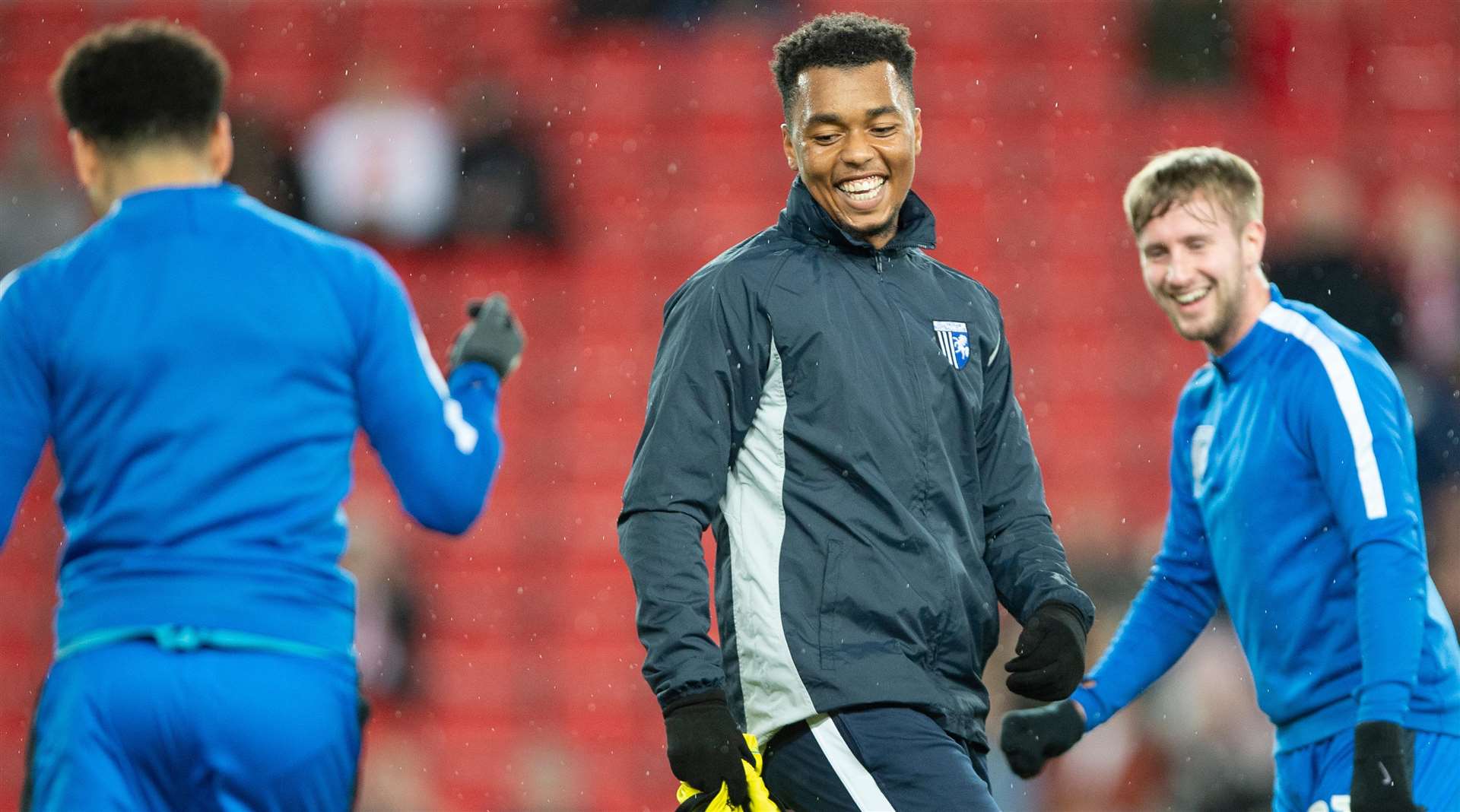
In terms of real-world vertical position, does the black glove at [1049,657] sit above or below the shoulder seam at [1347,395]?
below

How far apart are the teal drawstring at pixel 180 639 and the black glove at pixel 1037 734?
1746mm

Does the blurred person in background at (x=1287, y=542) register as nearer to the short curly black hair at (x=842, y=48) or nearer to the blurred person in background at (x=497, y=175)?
the short curly black hair at (x=842, y=48)

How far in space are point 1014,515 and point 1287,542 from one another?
69cm

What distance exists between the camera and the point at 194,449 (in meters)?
2.58

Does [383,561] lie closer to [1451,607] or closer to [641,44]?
[641,44]

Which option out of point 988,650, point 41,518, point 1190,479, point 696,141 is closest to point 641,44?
point 696,141

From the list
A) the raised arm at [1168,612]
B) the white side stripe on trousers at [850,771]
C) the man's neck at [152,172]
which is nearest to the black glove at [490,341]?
the man's neck at [152,172]

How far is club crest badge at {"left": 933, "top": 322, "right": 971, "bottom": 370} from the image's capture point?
10.9 feet

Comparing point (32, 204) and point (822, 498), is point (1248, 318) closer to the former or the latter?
point (822, 498)

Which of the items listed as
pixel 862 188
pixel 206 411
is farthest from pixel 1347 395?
A: pixel 206 411

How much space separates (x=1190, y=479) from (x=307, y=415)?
2.14 metres

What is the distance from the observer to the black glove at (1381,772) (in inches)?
132

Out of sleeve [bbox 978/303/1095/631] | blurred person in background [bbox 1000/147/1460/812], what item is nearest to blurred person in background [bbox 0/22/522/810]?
sleeve [bbox 978/303/1095/631]

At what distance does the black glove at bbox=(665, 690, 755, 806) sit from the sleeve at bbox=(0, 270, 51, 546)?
3.48 ft
